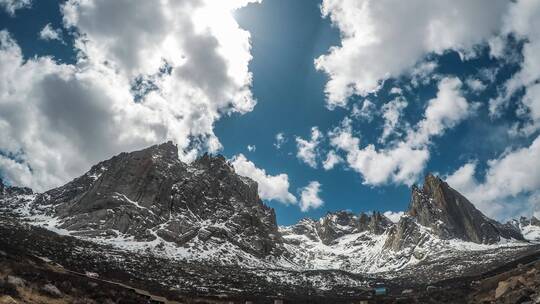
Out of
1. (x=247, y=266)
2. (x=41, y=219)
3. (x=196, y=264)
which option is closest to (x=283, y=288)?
(x=196, y=264)

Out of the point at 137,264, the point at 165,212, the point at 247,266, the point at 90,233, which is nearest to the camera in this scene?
the point at 137,264

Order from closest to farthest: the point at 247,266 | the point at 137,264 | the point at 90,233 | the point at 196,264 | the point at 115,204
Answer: the point at 137,264
the point at 196,264
the point at 90,233
the point at 247,266
the point at 115,204

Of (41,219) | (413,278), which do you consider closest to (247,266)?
(413,278)

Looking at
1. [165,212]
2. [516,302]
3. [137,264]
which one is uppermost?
[165,212]

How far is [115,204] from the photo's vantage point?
7200 inches

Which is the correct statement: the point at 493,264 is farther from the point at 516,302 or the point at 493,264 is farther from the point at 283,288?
the point at 516,302

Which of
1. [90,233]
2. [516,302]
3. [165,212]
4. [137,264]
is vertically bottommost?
[516,302]

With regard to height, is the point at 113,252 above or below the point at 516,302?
above

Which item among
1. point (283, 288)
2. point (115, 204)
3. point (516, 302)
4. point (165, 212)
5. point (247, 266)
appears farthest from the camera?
point (165, 212)

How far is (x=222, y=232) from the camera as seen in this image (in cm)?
19900

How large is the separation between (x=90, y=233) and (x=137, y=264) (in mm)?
51864

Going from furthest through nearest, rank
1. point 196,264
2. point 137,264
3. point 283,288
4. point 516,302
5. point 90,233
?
1. point 90,233
2. point 196,264
3. point 283,288
4. point 137,264
5. point 516,302

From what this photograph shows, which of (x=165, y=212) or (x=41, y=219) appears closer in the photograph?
(x=41, y=219)

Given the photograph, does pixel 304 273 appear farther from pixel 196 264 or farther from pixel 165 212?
pixel 165 212
